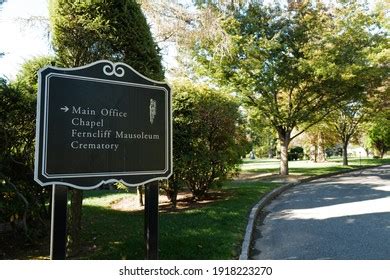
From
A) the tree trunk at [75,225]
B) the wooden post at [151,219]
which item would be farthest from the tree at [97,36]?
the wooden post at [151,219]

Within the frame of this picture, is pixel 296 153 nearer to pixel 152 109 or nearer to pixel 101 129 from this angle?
pixel 152 109

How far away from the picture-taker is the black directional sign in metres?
3.43

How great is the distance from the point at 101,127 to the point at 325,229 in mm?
5141

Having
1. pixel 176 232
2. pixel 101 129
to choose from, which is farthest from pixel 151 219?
pixel 176 232

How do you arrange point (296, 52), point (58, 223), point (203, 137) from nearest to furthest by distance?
1. point (58, 223)
2. point (203, 137)
3. point (296, 52)

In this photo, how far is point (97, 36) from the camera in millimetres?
5590

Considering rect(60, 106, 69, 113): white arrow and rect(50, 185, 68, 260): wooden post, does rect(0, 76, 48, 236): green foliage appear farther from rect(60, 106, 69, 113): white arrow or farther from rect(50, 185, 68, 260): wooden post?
rect(60, 106, 69, 113): white arrow

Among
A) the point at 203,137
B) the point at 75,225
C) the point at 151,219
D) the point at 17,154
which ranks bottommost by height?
the point at 75,225

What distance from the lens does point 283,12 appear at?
18594 millimetres

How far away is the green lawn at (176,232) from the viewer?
18.1 ft

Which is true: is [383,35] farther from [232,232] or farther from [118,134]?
[118,134]

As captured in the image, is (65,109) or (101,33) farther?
(101,33)

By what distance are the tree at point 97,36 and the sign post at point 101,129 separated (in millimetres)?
1853

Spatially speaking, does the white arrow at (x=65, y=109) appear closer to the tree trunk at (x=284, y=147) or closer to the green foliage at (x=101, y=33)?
the green foliage at (x=101, y=33)
